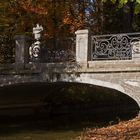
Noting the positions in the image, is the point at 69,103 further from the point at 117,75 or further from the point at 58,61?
the point at 117,75

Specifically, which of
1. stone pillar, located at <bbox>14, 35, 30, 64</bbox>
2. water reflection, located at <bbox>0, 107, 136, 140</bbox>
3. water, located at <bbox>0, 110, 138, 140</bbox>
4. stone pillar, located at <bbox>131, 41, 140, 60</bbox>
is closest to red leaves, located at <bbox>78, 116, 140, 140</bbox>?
water, located at <bbox>0, 110, 138, 140</bbox>

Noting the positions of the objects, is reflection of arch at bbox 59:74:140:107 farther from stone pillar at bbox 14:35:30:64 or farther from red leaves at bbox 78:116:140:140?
stone pillar at bbox 14:35:30:64

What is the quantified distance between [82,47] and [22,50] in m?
2.72

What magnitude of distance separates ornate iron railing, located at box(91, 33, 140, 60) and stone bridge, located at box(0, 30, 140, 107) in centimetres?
42

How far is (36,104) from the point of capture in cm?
2659

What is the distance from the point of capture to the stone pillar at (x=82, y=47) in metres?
18.1

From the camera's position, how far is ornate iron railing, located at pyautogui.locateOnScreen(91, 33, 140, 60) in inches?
700

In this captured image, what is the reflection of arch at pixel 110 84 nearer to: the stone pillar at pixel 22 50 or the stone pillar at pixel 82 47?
the stone pillar at pixel 82 47

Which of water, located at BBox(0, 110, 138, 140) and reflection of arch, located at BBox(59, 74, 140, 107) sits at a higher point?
reflection of arch, located at BBox(59, 74, 140, 107)

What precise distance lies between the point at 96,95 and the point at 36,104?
14.2 ft

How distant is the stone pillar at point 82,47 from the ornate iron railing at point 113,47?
1.14ft

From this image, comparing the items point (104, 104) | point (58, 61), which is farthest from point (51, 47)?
point (104, 104)

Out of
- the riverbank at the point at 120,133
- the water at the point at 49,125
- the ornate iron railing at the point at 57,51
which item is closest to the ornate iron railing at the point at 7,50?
the ornate iron railing at the point at 57,51

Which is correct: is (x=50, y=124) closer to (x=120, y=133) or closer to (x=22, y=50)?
(x=22, y=50)
